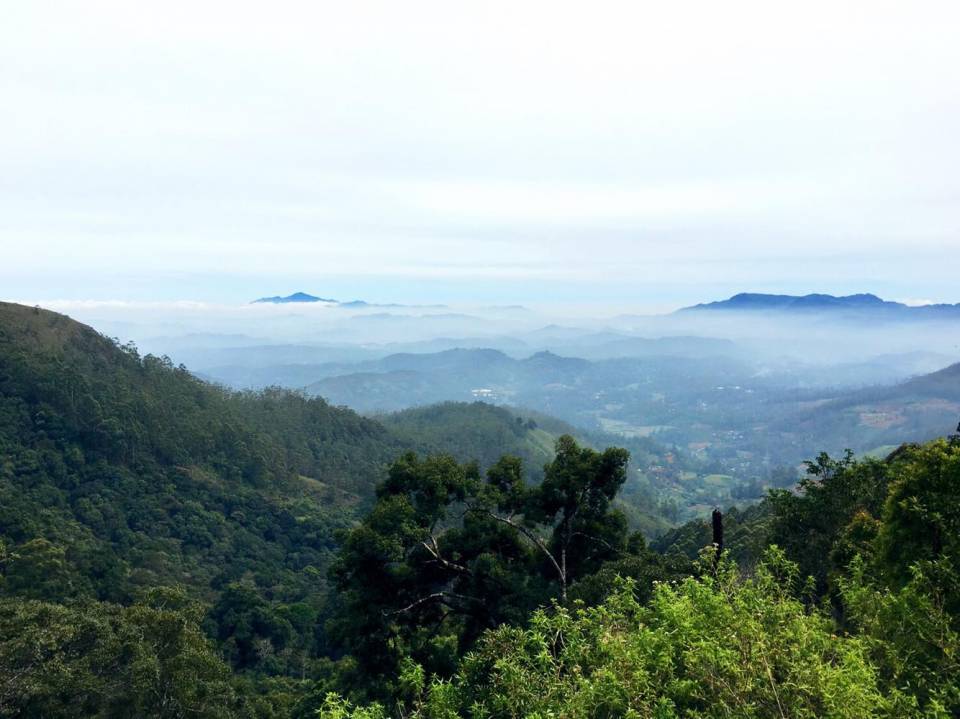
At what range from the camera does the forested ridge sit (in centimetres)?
609

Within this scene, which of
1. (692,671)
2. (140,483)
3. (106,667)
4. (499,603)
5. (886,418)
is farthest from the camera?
(886,418)

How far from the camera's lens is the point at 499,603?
46.1ft

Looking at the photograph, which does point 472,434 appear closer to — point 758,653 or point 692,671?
point 692,671

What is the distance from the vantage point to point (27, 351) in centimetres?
5856

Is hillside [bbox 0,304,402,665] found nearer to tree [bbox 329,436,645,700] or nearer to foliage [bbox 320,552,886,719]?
tree [bbox 329,436,645,700]

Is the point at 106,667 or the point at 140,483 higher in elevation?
the point at 106,667

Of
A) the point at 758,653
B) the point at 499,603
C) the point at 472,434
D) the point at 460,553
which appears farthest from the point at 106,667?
the point at 472,434

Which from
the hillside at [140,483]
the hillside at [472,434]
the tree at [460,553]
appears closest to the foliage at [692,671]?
the tree at [460,553]

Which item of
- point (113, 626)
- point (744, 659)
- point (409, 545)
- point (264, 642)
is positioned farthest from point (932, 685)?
point (264, 642)

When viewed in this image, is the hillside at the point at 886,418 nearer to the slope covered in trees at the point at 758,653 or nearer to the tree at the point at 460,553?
the tree at the point at 460,553

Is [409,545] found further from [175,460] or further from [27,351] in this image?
[27,351]

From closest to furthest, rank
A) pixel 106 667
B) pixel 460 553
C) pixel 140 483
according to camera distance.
→ pixel 460 553 → pixel 106 667 → pixel 140 483

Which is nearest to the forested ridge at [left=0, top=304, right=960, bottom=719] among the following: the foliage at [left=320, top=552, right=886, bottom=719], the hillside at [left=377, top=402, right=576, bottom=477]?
the foliage at [left=320, top=552, right=886, bottom=719]

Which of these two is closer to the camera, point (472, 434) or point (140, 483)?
point (140, 483)
